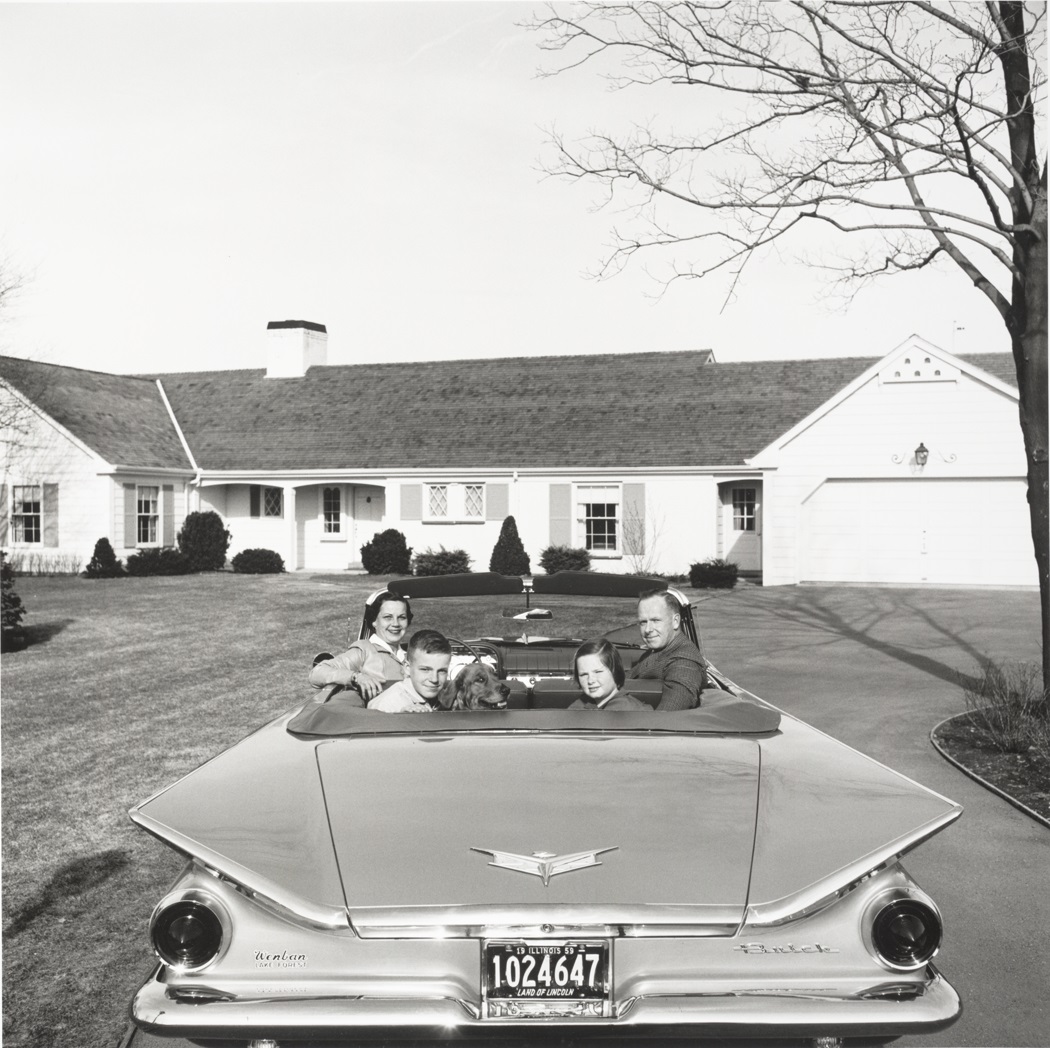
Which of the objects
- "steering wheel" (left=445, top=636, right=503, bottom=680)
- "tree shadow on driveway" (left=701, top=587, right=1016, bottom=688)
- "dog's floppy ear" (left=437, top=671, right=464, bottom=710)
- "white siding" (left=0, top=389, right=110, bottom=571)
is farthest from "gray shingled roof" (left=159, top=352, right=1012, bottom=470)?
"dog's floppy ear" (left=437, top=671, right=464, bottom=710)

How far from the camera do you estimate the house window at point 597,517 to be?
27.5 meters

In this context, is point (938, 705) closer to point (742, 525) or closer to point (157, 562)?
point (742, 525)

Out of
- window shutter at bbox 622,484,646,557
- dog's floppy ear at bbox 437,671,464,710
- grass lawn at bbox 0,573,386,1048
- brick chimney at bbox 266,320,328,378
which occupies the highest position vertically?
brick chimney at bbox 266,320,328,378

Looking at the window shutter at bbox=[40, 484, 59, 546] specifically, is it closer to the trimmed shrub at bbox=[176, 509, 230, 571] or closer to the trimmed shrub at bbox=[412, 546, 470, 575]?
the trimmed shrub at bbox=[176, 509, 230, 571]

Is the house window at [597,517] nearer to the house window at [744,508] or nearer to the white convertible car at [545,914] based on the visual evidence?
the house window at [744,508]

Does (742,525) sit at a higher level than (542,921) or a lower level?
higher

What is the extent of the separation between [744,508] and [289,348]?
1480cm

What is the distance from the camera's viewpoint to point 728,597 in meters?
22.0

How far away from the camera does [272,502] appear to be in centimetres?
3145

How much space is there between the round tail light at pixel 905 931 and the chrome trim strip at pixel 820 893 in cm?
9

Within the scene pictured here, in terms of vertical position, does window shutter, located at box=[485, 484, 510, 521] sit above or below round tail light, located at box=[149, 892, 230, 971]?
above

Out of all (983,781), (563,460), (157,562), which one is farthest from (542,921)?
(157,562)

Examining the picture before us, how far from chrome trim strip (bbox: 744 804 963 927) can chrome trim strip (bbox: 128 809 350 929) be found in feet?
3.05

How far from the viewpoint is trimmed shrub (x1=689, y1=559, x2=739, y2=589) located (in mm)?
24094
